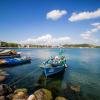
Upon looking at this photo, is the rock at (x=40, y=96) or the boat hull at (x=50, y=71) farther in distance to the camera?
the boat hull at (x=50, y=71)

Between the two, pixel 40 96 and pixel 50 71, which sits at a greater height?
pixel 50 71

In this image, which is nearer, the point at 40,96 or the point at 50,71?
the point at 40,96

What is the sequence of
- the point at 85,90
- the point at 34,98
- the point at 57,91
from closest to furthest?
the point at 34,98
the point at 57,91
the point at 85,90

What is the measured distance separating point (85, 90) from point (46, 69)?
8.82 metres

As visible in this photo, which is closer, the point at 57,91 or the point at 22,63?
the point at 57,91

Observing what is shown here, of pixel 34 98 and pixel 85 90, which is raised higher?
pixel 34 98

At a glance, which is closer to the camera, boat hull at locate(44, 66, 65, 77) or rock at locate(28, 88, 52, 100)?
rock at locate(28, 88, 52, 100)

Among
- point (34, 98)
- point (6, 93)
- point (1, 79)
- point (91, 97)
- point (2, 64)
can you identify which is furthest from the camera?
point (2, 64)

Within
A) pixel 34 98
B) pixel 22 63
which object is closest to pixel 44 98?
pixel 34 98

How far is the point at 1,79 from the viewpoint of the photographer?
2627 cm

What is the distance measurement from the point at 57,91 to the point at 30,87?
4466 mm

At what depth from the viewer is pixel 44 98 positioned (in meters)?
16.2

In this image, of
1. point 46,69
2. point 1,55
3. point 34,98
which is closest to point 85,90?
point 46,69

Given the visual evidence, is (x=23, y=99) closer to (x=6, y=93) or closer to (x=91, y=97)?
(x=6, y=93)
